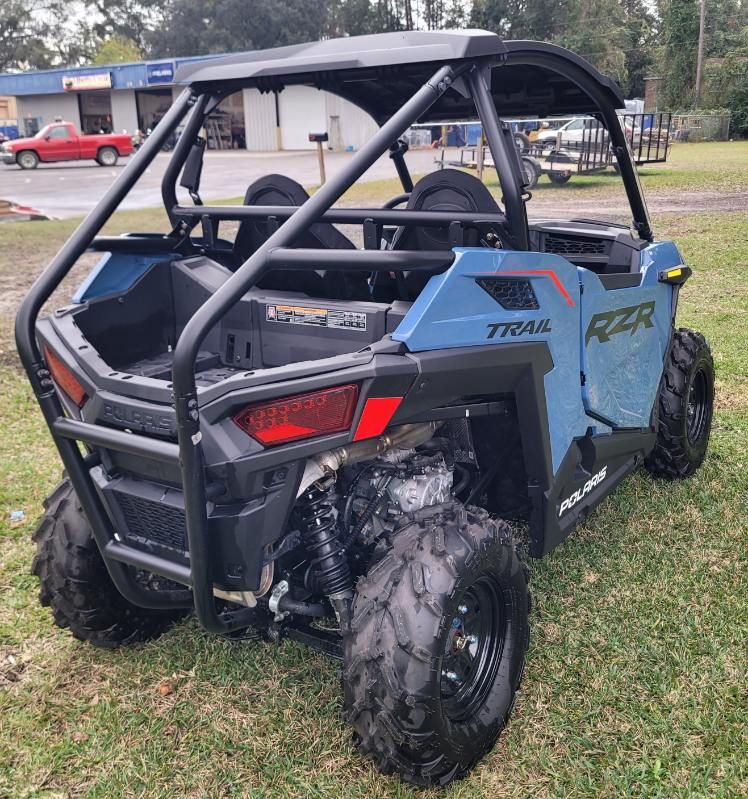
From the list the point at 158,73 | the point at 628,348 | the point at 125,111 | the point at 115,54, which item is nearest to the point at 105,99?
the point at 125,111

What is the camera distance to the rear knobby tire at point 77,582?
2.89m

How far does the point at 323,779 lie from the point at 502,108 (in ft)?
9.40

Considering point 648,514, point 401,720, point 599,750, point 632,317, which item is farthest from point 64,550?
point 648,514

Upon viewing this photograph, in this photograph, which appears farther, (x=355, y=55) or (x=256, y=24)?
(x=256, y=24)

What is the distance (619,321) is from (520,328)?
0.91 m

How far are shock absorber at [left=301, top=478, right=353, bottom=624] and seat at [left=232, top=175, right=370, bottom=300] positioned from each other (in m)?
0.81

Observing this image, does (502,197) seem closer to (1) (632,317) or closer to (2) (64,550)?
(1) (632,317)

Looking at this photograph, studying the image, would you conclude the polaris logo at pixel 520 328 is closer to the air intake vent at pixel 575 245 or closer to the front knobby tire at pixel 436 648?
the front knobby tire at pixel 436 648

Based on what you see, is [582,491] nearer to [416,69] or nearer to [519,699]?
[519,699]

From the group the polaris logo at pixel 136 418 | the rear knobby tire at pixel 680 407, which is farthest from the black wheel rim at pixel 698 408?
the polaris logo at pixel 136 418

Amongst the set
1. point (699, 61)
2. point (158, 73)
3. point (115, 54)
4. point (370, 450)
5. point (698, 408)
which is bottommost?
point (698, 408)

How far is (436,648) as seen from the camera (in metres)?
2.24

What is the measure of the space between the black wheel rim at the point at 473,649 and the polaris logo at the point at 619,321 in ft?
3.35

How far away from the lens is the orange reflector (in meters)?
2.21
